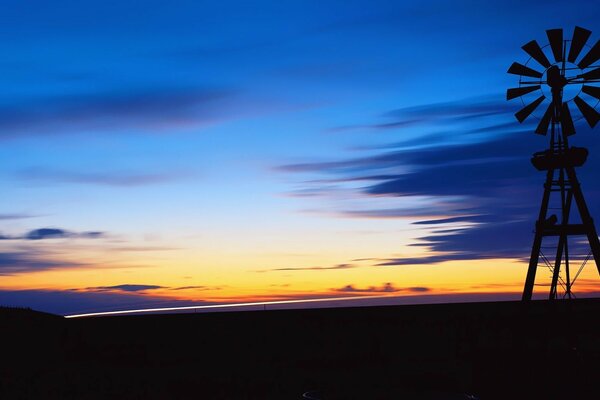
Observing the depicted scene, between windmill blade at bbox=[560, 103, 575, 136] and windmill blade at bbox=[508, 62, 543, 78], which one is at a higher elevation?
windmill blade at bbox=[508, 62, 543, 78]

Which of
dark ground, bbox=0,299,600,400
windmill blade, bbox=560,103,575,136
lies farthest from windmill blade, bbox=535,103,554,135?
dark ground, bbox=0,299,600,400

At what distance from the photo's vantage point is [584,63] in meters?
27.1

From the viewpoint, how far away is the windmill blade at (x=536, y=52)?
2759 centimetres

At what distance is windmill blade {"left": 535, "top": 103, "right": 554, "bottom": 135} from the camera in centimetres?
2748

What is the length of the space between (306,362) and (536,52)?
617 inches

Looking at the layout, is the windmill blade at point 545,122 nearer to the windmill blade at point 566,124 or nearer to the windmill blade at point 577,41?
the windmill blade at point 566,124

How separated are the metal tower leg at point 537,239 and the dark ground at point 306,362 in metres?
0.95

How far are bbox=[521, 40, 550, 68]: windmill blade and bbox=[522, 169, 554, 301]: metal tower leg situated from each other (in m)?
3.96

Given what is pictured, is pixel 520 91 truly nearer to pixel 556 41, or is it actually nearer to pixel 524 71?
pixel 524 71

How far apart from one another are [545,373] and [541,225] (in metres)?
5.41

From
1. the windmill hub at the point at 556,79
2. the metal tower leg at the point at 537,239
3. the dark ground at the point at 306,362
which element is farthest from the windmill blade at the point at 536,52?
→ the dark ground at the point at 306,362

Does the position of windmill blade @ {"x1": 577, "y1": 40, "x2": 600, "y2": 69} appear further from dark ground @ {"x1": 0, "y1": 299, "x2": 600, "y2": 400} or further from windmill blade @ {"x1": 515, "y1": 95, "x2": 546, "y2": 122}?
dark ground @ {"x1": 0, "y1": 299, "x2": 600, "y2": 400}

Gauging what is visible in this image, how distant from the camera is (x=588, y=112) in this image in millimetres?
27453

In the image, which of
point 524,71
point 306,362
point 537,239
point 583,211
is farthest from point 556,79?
point 306,362
